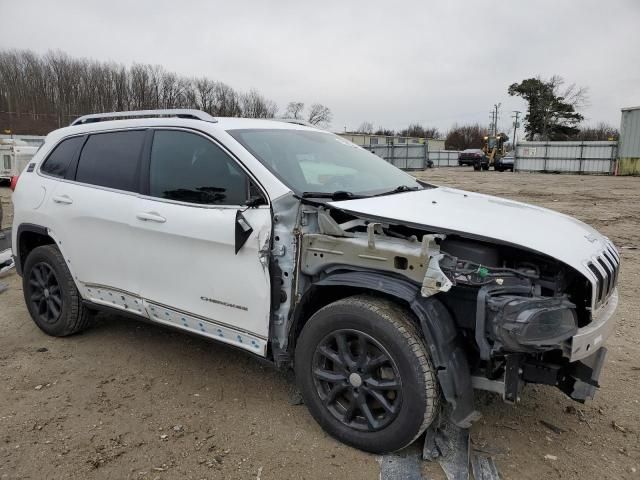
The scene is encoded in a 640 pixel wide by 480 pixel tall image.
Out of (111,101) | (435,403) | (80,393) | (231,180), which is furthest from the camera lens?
(111,101)

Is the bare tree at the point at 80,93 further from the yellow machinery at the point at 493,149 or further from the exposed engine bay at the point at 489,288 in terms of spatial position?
the exposed engine bay at the point at 489,288

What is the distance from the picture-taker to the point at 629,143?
28.1 metres

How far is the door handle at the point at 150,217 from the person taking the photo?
10.6ft

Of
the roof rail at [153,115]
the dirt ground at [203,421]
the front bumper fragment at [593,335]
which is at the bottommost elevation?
the dirt ground at [203,421]

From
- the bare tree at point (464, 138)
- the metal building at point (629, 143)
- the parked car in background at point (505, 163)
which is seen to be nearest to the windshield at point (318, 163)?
the metal building at point (629, 143)

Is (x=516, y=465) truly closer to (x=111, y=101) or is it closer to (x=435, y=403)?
(x=435, y=403)

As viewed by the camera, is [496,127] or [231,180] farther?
[496,127]

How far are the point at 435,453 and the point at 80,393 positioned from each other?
93.9 inches

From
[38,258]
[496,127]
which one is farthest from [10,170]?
[496,127]

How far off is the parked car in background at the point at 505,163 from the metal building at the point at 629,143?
7.93 m

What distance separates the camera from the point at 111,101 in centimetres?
6569

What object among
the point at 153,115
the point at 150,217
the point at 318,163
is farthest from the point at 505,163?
the point at 150,217

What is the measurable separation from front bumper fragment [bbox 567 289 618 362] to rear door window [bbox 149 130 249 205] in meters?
1.91

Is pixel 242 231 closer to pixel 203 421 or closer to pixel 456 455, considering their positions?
pixel 203 421
